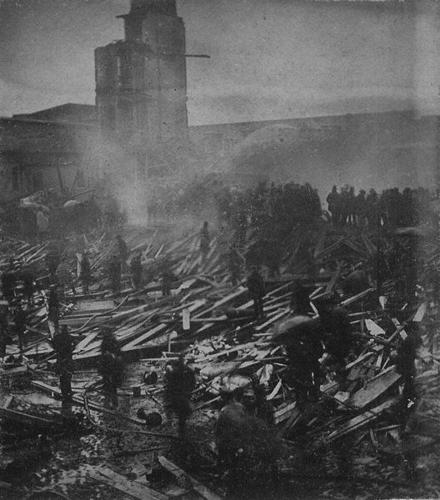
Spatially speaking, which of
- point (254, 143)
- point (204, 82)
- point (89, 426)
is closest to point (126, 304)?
point (89, 426)

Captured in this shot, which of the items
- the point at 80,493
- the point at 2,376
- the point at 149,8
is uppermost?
the point at 149,8

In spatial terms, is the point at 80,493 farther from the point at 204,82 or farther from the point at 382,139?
the point at 382,139

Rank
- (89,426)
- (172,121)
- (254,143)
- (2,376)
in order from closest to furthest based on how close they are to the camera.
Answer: (89,426) < (2,376) < (172,121) < (254,143)

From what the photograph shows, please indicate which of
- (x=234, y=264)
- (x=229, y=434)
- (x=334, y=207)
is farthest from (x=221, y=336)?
(x=334, y=207)

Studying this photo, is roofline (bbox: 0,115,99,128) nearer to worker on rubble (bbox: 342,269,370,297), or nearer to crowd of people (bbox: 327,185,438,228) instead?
crowd of people (bbox: 327,185,438,228)

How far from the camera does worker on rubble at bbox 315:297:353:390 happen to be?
17.5ft

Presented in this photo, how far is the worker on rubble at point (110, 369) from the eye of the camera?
5.55m

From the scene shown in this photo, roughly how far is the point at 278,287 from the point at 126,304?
2.21 m

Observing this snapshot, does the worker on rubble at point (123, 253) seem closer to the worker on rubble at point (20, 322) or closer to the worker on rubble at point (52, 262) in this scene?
the worker on rubble at point (52, 262)

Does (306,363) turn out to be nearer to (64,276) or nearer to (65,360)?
(65,360)

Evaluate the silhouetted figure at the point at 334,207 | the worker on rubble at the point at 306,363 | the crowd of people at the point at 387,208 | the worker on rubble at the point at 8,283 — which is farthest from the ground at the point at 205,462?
the silhouetted figure at the point at 334,207

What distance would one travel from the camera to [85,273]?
22.2 feet

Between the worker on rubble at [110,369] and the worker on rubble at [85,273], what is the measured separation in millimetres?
1180

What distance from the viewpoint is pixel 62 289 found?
21.4ft
